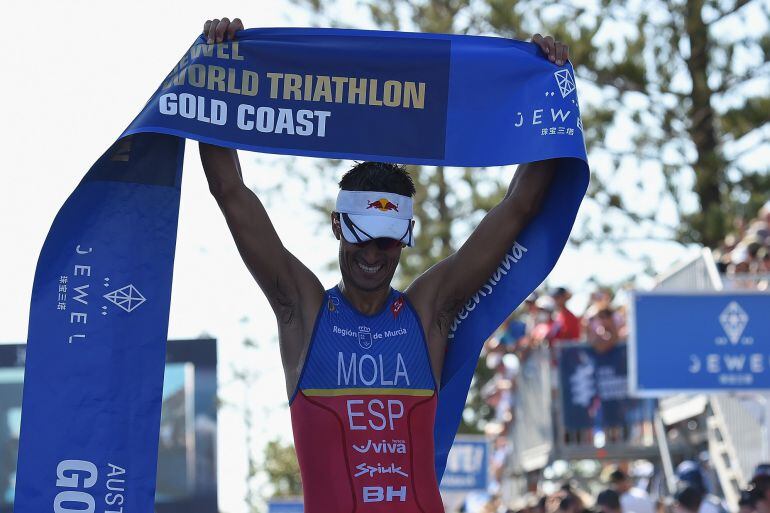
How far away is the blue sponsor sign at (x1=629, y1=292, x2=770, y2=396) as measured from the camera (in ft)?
38.7

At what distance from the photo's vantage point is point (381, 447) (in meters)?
5.34

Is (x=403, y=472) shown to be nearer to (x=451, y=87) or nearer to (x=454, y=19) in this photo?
(x=451, y=87)

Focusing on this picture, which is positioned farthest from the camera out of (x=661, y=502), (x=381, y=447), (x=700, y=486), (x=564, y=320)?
(x=564, y=320)

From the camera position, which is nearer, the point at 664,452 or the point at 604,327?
the point at 604,327

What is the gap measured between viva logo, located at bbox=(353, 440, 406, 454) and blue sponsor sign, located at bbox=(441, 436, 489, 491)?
14914mm

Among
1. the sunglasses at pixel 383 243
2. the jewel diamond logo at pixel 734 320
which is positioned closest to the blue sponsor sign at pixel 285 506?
the jewel diamond logo at pixel 734 320

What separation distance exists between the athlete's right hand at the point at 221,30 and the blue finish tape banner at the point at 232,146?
0.03m

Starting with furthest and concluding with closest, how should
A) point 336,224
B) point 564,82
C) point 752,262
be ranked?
point 752,262 < point 564,82 < point 336,224

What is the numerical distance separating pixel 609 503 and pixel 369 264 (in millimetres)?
5517

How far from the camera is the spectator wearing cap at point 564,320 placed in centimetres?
1566

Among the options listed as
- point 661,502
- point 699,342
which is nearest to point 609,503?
point 699,342

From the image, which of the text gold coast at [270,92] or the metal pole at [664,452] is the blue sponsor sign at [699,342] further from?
the text gold coast at [270,92]

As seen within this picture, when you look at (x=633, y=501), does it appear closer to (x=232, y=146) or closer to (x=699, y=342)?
(x=699, y=342)

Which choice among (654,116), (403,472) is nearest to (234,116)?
(403,472)
